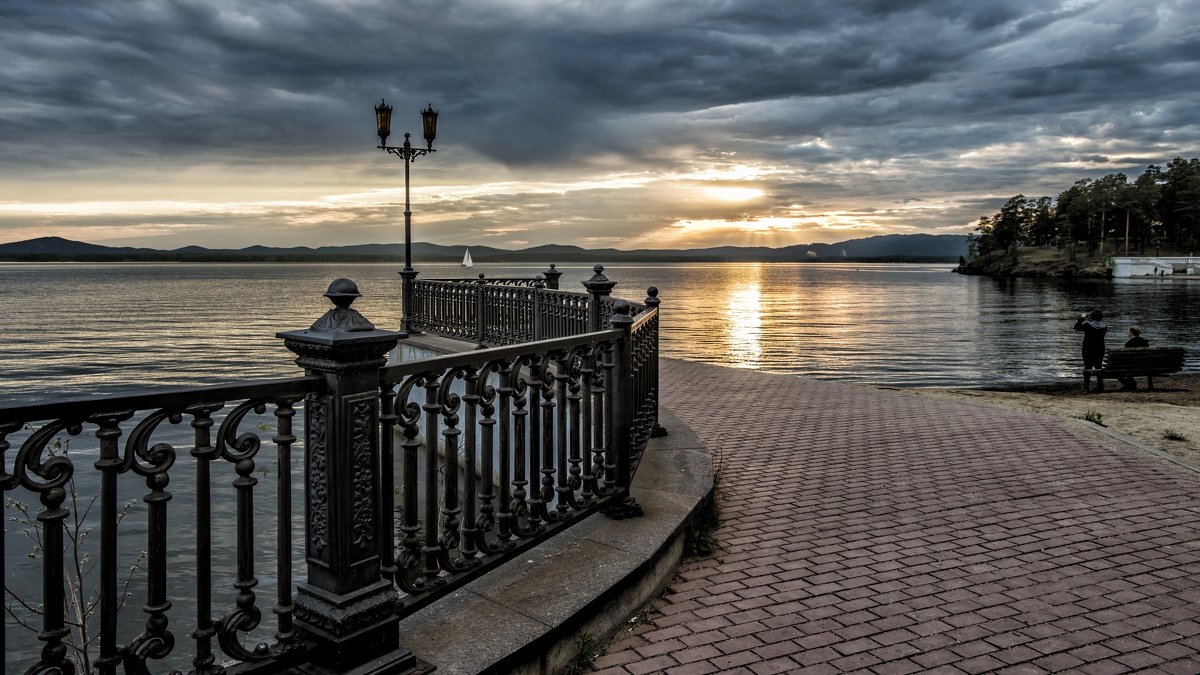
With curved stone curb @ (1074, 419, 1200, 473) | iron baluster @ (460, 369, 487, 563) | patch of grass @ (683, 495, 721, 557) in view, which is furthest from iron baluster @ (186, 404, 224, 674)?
curved stone curb @ (1074, 419, 1200, 473)

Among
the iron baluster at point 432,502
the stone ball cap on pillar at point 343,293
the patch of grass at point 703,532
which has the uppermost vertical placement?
the stone ball cap on pillar at point 343,293

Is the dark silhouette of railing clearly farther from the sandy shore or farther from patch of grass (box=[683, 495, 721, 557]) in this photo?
the sandy shore

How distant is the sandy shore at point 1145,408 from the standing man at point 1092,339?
2.42 feet

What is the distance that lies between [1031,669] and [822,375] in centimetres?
2627

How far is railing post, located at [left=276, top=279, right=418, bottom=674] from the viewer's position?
3027 millimetres

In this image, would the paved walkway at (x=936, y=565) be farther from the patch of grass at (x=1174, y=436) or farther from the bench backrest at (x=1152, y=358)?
the bench backrest at (x=1152, y=358)

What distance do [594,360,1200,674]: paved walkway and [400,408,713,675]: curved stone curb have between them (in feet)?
0.65

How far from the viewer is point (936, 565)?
17.4ft

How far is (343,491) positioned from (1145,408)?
16.7 m

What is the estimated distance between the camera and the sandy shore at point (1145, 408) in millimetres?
11000

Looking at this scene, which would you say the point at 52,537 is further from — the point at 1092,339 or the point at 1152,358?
the point at 1092,339

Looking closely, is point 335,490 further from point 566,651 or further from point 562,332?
point 562,332

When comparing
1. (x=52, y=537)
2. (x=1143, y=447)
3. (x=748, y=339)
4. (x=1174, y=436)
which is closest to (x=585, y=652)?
(x=52, y=537)

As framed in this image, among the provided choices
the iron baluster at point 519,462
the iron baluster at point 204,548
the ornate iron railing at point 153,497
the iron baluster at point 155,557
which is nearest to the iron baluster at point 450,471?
the iron baluster at point 519,462
